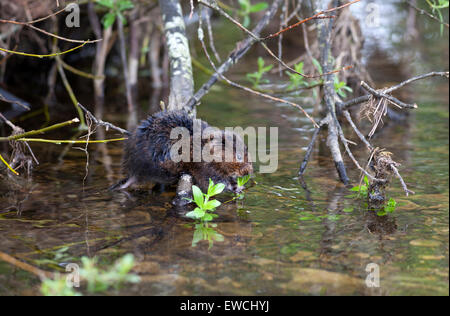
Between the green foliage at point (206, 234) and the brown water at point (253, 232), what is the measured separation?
0.04 meters

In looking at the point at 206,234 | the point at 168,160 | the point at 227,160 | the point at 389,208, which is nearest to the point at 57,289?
the point at 206,234

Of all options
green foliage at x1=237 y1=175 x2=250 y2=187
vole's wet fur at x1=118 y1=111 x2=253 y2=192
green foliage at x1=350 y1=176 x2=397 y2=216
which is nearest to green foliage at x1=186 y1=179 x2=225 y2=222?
green foliage at x1=237 y1=175 x2=250 y2=187

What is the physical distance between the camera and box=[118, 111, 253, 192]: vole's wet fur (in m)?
4.35

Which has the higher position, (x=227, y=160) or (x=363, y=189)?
(x=227, y=160)

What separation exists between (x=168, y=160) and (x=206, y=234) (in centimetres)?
96

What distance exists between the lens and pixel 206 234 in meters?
3.58

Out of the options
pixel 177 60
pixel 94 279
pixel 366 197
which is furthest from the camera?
pixel 177 60

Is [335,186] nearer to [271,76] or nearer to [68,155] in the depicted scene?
[68,155]

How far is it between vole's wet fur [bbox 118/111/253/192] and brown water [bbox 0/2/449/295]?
20cm

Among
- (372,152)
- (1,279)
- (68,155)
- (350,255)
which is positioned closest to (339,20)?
(372,152)

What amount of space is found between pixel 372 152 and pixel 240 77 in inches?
184

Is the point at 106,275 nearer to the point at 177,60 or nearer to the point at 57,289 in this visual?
the point at 57,289

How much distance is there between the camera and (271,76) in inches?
336

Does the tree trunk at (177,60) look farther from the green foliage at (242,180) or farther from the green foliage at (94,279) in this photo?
the green foliage at (94,279)
